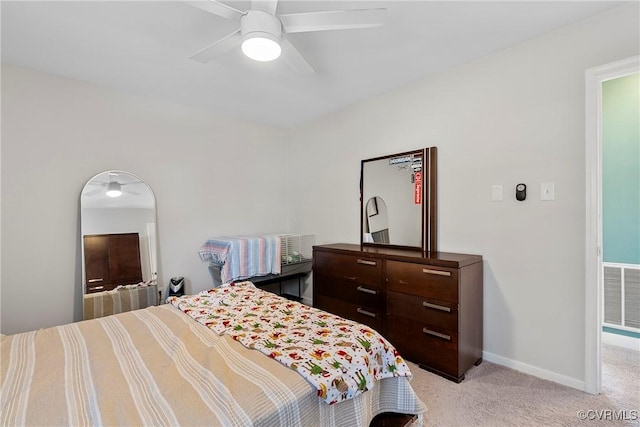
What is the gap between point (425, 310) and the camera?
7.40 feet

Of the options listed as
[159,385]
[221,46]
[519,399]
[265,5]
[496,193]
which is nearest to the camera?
[159,385]

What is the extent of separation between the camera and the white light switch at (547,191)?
207cm

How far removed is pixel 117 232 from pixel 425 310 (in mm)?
2797

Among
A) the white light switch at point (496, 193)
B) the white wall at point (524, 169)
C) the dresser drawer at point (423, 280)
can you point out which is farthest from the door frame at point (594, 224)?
the dresser drawer at point (423, 280)

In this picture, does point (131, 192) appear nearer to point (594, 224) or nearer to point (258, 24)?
point (258, 24)

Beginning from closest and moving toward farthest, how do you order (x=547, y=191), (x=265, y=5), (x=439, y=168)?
1. (x=265, y=5)
2. (x=547, y=191)
3. (x=439, y=168)

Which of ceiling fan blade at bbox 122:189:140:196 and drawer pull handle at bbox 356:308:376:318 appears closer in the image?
drawer pull handle at bbox 356:308:376:318

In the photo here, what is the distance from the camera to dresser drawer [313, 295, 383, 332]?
2.59 metres

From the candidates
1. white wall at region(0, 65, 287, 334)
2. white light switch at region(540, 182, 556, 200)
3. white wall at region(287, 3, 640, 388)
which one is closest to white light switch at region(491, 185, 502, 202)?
white wall at region(287, 3, 640, 388)

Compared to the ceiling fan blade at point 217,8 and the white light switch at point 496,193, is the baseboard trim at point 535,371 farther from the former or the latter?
the ceiling fan blade at point 217,8

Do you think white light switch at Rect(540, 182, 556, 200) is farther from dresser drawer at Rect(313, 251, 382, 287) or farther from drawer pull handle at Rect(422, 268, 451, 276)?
dresser drawer at Rect(313, 251, 382, 287)

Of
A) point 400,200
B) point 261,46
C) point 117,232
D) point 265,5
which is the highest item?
point 265,5

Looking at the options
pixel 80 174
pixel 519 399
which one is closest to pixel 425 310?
pixel 519 399

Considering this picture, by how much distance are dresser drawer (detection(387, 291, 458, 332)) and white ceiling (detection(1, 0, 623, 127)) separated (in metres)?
1.87
